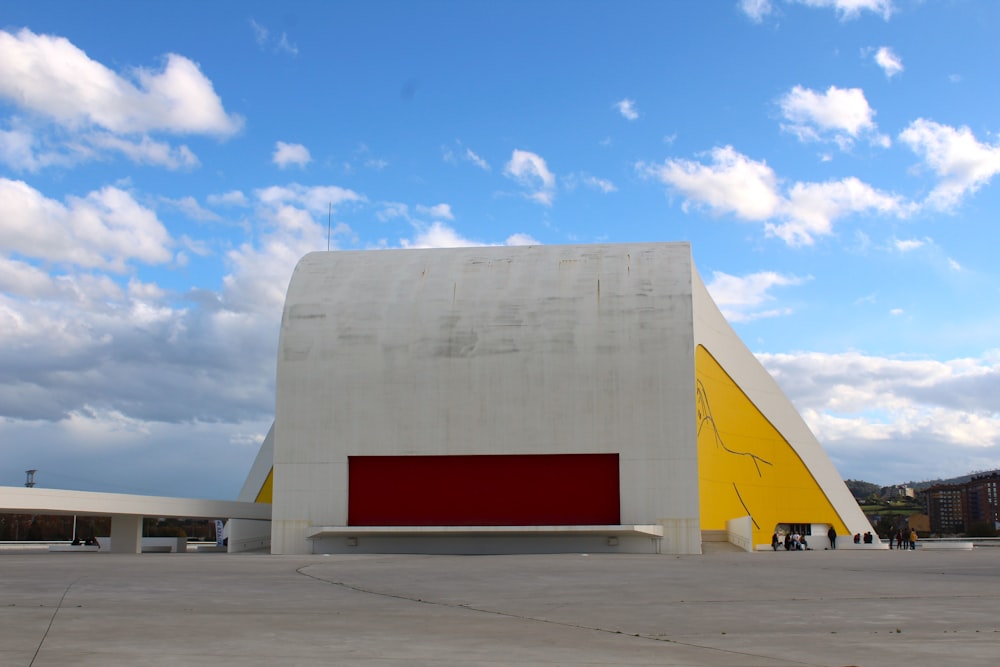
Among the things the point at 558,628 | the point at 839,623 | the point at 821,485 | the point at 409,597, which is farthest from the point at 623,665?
the point at 821,485

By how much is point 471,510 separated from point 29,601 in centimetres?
1913

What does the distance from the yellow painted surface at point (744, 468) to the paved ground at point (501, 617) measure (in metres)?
13.2

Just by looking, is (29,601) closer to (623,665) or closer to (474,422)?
(623,665)

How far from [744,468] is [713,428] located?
92.3 inches

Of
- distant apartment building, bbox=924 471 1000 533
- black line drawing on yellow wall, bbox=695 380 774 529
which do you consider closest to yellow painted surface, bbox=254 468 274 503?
black line drawing on yellow wall, bbox=695 380 774 529

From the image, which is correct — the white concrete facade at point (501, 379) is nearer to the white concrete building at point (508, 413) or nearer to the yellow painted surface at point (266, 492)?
the white concrete building at point (508, 413)

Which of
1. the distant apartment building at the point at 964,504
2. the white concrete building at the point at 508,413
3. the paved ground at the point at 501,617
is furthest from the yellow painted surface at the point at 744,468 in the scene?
the distant apartment building at the point at 964,504

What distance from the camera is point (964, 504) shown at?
11506 centimetres

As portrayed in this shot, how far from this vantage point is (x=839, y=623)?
10000mm

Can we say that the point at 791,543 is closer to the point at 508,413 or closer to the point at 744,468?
the point at 744,468

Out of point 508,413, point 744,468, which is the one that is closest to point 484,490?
point 508,413

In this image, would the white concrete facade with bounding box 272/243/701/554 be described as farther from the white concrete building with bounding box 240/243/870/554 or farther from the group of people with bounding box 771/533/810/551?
the group of people with bounding box 771/533/810/551

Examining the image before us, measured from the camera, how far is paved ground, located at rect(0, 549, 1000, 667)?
25.4 ft

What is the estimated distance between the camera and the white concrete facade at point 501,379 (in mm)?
30203
